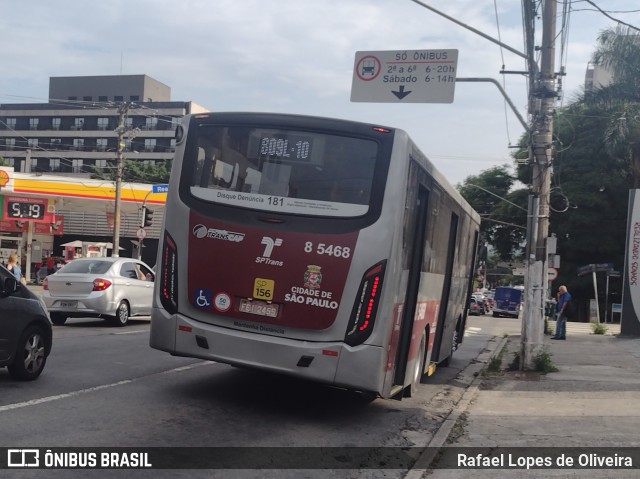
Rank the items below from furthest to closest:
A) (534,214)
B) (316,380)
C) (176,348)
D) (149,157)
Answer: (149,157) < (534,214) < (176,348) < (316,380)

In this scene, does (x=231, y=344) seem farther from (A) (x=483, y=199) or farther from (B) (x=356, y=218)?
(A) (x=483, y=199)

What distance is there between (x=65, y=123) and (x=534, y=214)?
8752 centimetres

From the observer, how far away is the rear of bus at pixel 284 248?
25.1 feet

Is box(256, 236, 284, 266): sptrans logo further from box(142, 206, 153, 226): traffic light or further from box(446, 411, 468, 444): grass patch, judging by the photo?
box(142, 206, 153, 226): traffic light

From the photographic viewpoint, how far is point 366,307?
25.1 ft

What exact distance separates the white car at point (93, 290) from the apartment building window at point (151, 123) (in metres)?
76.3

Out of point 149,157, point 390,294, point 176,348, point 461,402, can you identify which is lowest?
point 461,402

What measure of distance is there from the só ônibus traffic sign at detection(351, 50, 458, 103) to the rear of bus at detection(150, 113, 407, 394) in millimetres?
7377

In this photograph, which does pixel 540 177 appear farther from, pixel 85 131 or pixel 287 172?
pixel 85 131

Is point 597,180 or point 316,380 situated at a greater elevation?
point 597,180

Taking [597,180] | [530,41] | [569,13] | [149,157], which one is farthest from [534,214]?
[149,157]

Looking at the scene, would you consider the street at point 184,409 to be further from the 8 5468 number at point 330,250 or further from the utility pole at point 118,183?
the utility pole at point 118,183

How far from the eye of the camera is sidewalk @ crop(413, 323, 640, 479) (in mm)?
7361

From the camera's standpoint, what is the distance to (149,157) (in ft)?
303
